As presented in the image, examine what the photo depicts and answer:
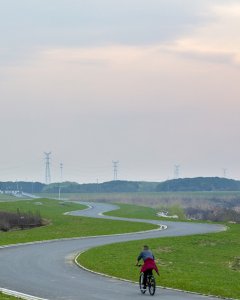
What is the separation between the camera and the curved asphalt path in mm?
33900

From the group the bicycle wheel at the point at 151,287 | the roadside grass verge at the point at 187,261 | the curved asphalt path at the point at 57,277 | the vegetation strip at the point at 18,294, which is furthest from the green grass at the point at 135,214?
the bicycle wheel at the point at 151,287

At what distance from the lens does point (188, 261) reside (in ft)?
167

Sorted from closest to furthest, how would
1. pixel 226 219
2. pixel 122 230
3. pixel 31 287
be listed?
pixel 31 287 → pixel 122 230 → pixel 226 219

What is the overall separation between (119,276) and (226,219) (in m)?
74.8

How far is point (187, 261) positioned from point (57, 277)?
12978mm

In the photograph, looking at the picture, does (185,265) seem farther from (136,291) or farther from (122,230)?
(122,230)

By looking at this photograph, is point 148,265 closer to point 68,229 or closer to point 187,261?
point 187,261

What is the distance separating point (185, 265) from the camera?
47375mm

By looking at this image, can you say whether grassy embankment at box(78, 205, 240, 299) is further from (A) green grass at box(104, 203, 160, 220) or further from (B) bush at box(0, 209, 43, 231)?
(A) green grass at box(104, 203, 160, 220)

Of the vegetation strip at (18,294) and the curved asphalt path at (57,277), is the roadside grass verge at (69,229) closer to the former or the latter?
the curved asphalt path at (57,277)

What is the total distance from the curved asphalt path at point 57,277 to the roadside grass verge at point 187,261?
143cm

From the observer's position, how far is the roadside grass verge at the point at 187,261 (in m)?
37.5

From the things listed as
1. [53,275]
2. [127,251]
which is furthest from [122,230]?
[53,275]

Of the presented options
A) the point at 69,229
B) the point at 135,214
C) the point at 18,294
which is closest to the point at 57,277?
the point at 18,294
